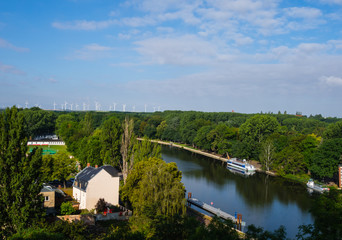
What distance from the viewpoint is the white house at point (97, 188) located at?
1050 inches

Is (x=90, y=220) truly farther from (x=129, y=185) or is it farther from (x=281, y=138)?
(x=281, y=138)

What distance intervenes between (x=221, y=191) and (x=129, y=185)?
16.8m

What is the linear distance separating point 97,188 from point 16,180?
11.5 meters

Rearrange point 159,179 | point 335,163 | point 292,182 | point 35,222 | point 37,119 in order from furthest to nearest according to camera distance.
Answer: point 37,119 → point 292,182 → point 335,163 → point 159,179 → point 35,222

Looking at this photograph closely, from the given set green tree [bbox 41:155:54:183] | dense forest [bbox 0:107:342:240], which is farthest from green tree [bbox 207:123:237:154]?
green tree [bbox 41:155:54:183]

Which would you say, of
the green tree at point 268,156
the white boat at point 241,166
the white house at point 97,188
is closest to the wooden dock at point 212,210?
the white house at point 97,188

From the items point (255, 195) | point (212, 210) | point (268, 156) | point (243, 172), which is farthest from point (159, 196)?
point (268, 156)

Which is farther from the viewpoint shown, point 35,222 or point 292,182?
point 292,182

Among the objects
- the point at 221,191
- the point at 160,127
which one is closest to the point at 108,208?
the point at 221,191

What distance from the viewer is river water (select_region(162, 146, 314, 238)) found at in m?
29.7

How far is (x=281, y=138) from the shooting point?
2242 inches

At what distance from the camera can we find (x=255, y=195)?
38.4 meters

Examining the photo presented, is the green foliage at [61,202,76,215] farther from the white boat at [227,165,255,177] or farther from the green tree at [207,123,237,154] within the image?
the green tree at [207,123,237,154]

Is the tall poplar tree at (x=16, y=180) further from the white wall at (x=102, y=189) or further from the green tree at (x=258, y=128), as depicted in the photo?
the green tree at (x=258, y=128)
